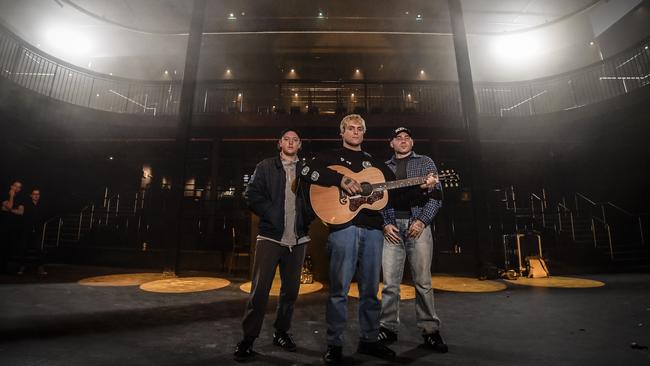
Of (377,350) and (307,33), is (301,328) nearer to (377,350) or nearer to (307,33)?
(377,350)

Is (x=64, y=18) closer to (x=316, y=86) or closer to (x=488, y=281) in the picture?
(x=316, y=86)

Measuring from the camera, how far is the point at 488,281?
5500mm

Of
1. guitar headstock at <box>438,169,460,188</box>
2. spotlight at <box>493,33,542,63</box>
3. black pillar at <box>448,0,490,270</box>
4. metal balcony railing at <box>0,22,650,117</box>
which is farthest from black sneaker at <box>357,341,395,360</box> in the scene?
spotlight at <box>493,33,542,63</box>

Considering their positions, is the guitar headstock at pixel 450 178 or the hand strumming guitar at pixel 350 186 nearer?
the hand strumming guitar at pixel 350 186

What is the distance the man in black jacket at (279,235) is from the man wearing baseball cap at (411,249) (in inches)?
29.3

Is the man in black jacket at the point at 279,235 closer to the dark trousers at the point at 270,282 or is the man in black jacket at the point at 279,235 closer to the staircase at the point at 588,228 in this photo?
the dark trousers at the point at 270,282

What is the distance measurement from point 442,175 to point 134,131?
11156 mm

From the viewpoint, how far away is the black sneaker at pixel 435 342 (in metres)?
2.12

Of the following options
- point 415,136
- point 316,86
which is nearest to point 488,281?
point 415,136

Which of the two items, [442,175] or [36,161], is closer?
[442,175]

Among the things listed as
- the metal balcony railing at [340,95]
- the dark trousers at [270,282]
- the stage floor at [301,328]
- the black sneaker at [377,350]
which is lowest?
the stage floor at [301,328]

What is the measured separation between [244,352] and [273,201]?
3.68 feet

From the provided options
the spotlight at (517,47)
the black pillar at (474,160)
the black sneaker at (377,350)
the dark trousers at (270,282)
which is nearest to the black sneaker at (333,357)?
the black sneaker at (377,350)

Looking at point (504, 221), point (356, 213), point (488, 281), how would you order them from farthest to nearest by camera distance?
point (504, 221), point (488, 281), point (356, 213)
